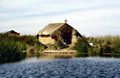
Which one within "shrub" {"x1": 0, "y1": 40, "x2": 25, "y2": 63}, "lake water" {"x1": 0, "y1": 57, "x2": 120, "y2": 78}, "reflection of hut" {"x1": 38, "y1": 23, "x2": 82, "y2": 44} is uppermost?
"reflection of hut" {"x1": 38, "y1": 23, "x2": 82, "y2": 44}

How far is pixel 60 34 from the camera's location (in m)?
61.6

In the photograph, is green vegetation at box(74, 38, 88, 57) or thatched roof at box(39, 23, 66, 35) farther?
thatched roof at box(39, 23, 66, 35)

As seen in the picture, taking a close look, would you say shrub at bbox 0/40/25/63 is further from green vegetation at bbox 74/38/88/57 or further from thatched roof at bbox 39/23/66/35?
thatched roof at bbox 39/23/66/35

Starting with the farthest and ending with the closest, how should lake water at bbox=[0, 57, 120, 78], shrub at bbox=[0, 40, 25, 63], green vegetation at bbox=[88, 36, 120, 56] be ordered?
green vegetation at bbox=[88, 36, 120, 56] < shrub at bbox=[0, 40, 25, 63] < lake water at bbox=[0, 57, 120, 78]

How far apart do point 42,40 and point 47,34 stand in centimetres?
291

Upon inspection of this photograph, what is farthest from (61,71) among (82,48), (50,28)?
(50,28)

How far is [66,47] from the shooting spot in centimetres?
5569

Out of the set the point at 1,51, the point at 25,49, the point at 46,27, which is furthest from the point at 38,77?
the point at 46,27

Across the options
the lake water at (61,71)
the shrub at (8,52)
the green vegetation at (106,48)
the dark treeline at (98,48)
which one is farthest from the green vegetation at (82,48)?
the lake water at (61,71)

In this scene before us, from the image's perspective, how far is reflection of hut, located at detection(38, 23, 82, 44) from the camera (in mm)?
61281

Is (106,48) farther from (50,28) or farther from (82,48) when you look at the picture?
(50,28)

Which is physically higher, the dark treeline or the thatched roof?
the thatched roof

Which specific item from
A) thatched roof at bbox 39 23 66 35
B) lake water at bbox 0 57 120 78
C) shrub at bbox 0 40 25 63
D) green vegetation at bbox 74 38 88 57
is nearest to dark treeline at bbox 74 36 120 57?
green vegetation at bbox 74 38 88 57

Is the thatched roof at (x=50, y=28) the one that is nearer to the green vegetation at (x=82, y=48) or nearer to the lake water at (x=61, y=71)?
the green vegetation at (x=82, y=48)
